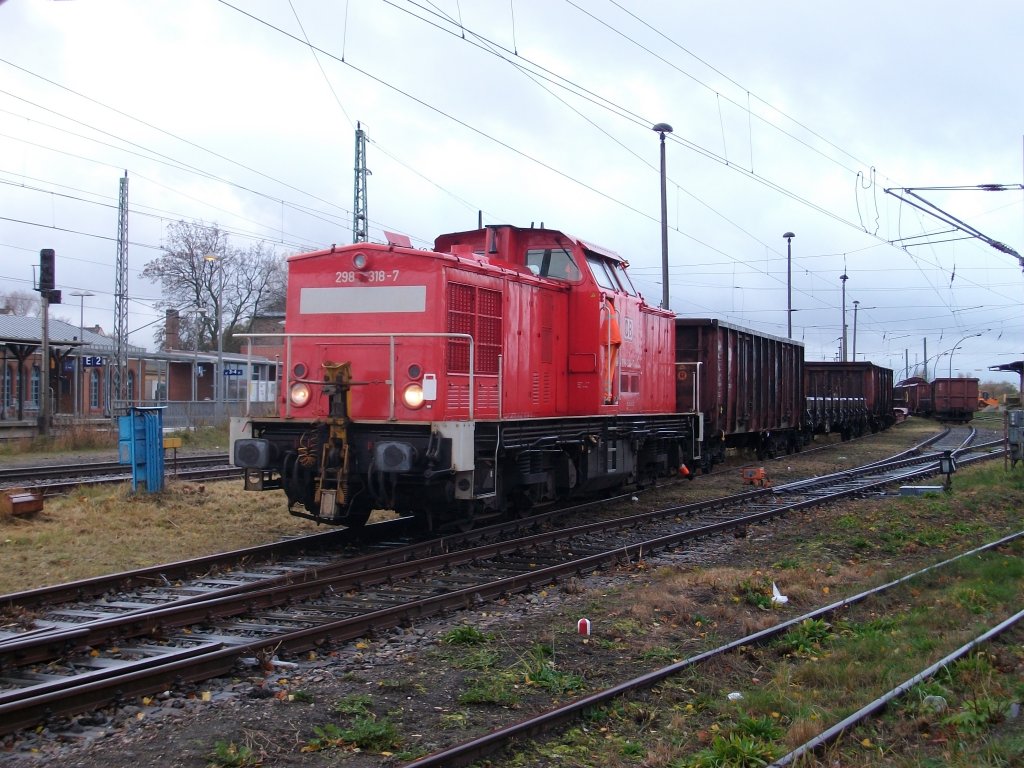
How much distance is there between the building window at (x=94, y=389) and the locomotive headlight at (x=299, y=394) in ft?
115

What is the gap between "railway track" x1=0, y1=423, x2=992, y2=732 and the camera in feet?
17.6

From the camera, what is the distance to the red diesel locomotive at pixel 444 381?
9.66 m

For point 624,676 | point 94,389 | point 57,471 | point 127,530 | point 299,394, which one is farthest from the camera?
point 94,389

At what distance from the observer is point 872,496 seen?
54.0 feet

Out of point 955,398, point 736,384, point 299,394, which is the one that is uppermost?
point 736,384

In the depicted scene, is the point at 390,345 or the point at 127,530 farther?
the point at 127,530

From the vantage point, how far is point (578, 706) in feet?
17.1

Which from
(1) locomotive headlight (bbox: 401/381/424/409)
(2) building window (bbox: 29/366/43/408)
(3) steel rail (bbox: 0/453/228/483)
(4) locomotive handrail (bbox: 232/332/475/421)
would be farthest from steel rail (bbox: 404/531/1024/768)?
(2) building window (bbox: 29/366/43/408)

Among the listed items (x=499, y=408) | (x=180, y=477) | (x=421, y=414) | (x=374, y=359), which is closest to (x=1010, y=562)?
(x=499, y=408)

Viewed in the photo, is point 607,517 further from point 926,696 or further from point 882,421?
point 882,421

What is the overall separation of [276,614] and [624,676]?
2.93 metres

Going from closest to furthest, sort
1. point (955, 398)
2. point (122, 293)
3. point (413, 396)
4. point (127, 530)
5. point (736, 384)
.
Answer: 1. point (413, 396)
2. point (127, 530)
3. point (736, 384)
4. point (122, 293)
5. point (955, 398)

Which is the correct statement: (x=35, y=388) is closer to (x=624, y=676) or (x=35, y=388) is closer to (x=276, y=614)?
(x=276, y=614)

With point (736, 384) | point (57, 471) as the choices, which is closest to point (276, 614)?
point (57, 471)
